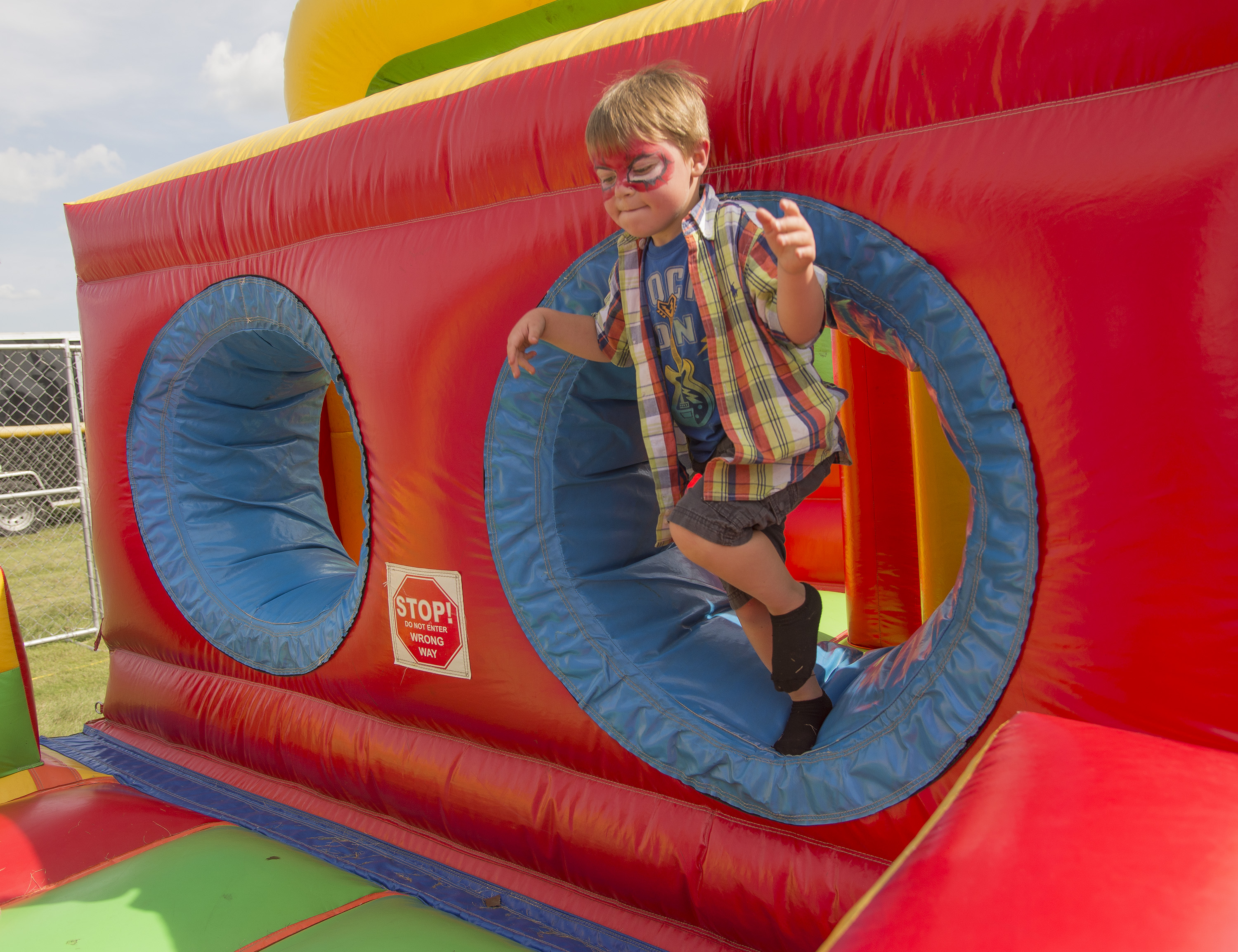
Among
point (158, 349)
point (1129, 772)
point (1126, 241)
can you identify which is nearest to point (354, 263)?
point (158, 349)

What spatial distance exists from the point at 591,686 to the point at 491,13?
→ 2.00 m

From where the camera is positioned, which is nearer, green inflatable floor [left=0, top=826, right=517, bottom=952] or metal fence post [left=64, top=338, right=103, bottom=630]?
green inflatable floor [left=0, top=826, right=517, bottom=952]

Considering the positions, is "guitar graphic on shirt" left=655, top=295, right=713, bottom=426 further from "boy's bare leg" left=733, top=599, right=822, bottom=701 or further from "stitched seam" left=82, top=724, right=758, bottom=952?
"stitched seam" left=82, top=724, right=758, bottom=952

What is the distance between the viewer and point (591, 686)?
4.93 feet

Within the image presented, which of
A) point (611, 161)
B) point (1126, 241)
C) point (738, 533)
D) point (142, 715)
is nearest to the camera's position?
point (1126, 241)

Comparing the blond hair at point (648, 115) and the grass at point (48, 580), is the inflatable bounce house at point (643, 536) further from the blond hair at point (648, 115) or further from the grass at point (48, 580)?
the grass at point (48, 580)

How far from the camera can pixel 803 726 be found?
1367 millimetres

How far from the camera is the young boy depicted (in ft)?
3.87

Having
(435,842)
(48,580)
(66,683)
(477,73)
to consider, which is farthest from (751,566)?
(48,580)

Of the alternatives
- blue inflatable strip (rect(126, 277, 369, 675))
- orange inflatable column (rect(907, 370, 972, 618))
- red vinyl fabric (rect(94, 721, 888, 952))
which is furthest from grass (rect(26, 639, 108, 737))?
orange inflatable column (rect(907, 370, 972, 618))

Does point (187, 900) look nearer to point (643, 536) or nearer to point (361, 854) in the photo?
point (361, 854)

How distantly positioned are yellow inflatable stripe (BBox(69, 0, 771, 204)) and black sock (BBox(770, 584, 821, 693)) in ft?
3.13

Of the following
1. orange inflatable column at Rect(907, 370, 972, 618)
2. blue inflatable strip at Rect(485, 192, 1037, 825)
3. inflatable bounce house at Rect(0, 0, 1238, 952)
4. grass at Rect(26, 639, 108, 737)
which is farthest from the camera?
grass at Rect(26, 639, 108, 737)

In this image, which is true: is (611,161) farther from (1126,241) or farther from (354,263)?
(354,263)
